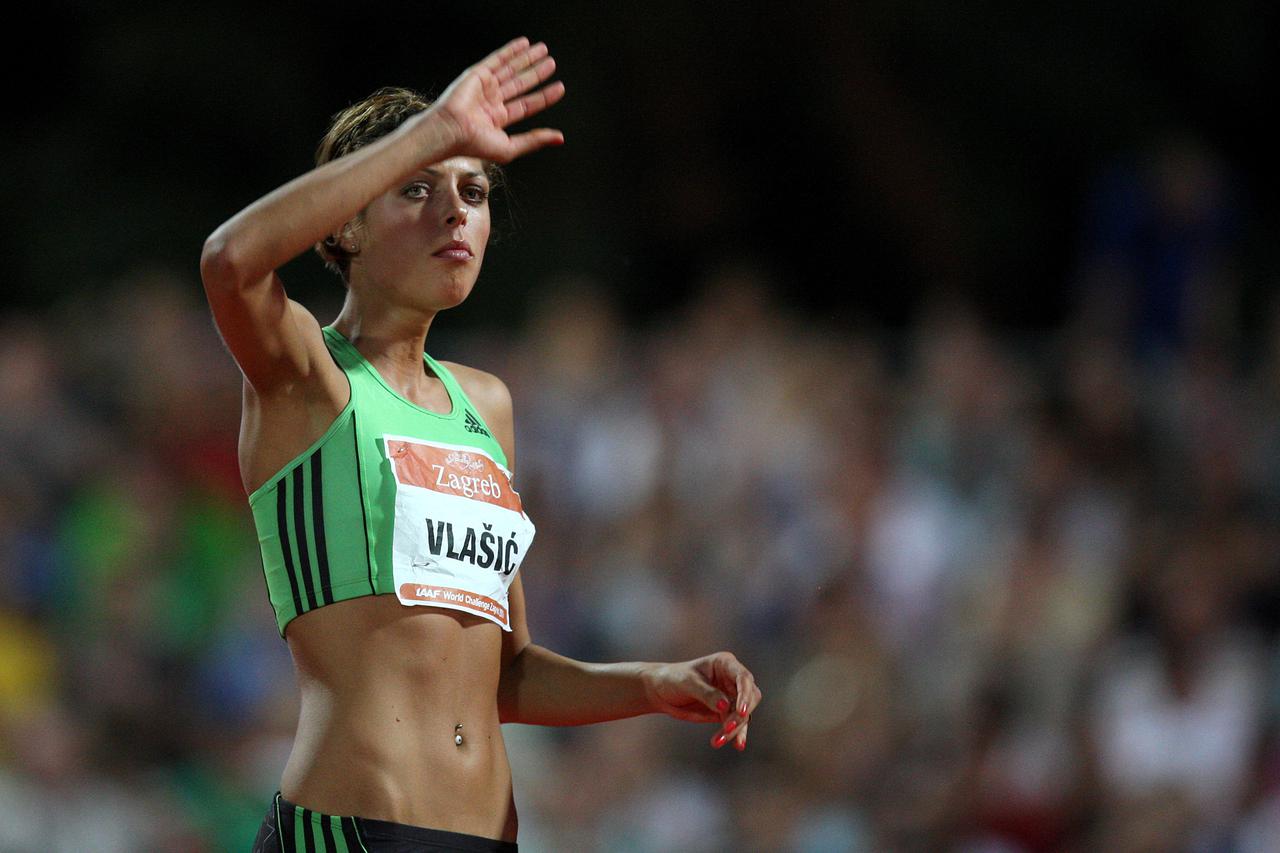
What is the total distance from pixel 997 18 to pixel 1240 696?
21.1ft

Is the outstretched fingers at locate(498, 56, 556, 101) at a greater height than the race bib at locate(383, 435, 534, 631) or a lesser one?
greater

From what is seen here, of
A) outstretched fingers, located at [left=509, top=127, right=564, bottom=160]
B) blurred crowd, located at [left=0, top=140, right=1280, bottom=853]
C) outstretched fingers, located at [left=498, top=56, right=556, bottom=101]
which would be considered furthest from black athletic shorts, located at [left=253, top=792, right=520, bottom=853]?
blurred crowd, located at [left=0, top=140, right=1280, bottom=853]

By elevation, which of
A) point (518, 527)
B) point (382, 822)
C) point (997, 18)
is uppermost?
point (997, 18)

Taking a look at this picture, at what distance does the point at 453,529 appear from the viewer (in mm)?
3340

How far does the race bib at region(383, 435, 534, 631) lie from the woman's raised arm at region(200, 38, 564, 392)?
1.01 feet

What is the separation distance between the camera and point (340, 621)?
10.7ft

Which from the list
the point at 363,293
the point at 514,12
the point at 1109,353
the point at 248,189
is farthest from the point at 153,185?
the point at 363,293

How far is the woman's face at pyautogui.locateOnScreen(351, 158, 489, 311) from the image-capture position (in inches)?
137

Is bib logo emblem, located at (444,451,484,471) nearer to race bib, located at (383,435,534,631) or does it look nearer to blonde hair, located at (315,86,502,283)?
race bib, located at (383,435,534,631)

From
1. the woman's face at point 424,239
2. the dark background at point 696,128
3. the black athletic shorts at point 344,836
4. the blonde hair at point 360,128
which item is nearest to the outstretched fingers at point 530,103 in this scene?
the woman's face at point 424,239

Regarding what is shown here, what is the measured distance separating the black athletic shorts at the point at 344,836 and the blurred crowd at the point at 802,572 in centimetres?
368

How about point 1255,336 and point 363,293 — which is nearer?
point 363,293

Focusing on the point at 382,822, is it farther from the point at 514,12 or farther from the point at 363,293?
the point at 514,12

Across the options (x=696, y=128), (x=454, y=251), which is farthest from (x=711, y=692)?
(x=696, y=128)
